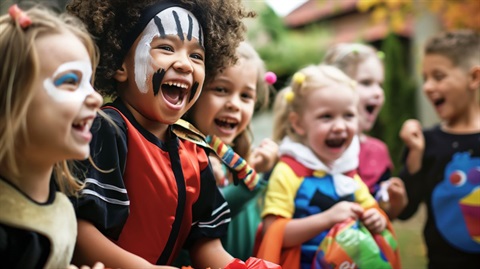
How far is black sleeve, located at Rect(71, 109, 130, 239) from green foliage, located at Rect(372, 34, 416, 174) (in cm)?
938

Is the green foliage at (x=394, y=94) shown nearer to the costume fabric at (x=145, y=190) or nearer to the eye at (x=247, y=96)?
the eye at (x=247, y=96)

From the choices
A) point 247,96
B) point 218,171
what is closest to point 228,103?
point 247,96

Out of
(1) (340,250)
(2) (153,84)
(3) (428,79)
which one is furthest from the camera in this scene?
(3) (428,79)

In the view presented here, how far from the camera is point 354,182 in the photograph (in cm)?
362

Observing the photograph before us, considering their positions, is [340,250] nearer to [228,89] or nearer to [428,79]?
[228,89]

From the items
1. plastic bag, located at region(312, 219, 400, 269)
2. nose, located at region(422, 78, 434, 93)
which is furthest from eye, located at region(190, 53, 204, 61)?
nose, located at region(422, 78, 434, 93)

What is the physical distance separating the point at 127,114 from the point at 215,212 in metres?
Result: 0.62

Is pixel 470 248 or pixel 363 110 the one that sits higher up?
pixel 363 110

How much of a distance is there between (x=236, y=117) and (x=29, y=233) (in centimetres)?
163

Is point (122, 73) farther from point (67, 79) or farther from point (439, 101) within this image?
point (439, 101)

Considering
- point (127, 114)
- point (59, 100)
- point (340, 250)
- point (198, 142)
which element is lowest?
point (340, 250)

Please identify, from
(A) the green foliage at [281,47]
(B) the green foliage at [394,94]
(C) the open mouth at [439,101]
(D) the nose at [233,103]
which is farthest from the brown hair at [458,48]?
(A) the green foliage at [281,47]

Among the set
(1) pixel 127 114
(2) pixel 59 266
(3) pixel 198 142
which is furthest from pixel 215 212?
(2) pixel 59 266

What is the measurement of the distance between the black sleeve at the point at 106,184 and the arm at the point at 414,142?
106 inches
